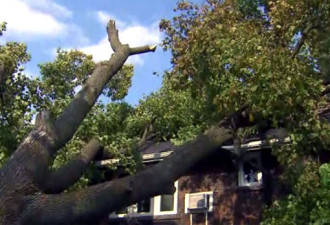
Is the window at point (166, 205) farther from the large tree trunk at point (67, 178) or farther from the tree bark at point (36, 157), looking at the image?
the tree bark at point (36, 157)

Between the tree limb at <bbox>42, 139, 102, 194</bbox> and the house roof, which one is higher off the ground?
the house roof

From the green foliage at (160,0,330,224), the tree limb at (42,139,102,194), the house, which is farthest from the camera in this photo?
the house

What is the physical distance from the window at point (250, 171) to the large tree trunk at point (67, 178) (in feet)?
11.3

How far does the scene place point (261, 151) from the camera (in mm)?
14812

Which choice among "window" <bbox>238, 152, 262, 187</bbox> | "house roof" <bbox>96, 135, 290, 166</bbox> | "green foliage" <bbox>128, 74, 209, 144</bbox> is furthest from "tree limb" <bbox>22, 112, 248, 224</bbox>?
"window" <bbox>238, 152, 262, 187</bbox>

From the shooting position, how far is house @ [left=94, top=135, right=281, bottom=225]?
48.5 feet

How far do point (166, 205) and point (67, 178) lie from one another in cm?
713

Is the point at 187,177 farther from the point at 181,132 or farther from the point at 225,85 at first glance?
the point at 225,85

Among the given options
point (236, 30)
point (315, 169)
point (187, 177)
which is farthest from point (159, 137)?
point (315, 169)

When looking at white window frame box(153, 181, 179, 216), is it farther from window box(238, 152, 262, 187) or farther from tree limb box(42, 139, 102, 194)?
tree limb box(42, 139, 102, 194)

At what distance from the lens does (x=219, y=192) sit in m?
15.8

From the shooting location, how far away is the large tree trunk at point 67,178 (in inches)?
353

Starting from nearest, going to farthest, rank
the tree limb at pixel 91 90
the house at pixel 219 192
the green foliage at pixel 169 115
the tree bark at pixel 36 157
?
the tree bark at pixel 36 157
the tree limb at pixel 91 90
the house at pixel 219 192
the green foliage at pixel 169 115

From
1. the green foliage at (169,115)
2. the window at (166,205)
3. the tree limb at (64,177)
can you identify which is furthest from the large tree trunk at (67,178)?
the window at (166,205)
